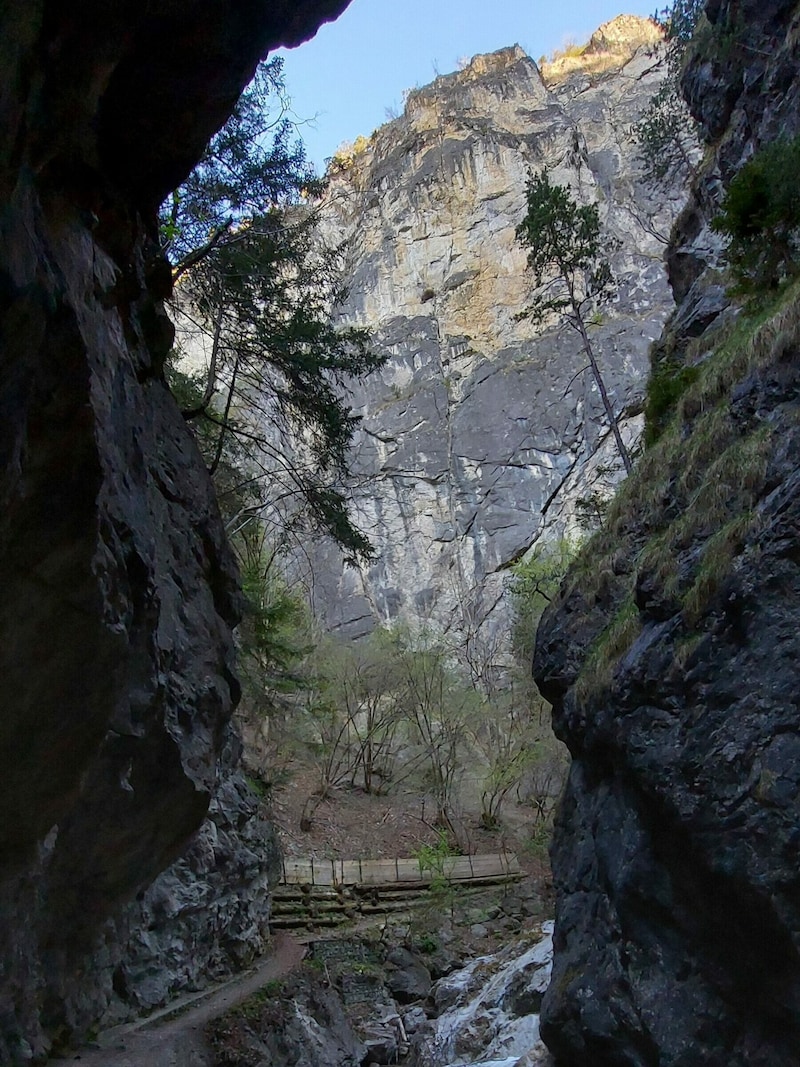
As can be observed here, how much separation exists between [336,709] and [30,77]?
26217 mm

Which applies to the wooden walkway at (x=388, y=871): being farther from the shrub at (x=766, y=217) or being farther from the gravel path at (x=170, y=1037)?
the shrub at (x=766, y=217)

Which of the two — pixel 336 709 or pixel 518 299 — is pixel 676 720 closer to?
pixel 336 709

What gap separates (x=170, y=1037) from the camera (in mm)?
9539

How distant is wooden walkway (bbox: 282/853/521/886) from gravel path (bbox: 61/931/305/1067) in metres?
8.45

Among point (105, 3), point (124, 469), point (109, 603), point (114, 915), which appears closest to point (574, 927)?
point (114, 915)

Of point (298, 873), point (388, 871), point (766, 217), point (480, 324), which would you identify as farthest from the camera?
point (480, 324)

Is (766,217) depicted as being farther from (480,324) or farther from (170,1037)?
(480,324)

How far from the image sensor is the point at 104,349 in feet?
23.5

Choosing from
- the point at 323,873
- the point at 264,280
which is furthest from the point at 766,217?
the point at 323,873

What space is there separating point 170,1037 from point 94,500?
719 centimetres

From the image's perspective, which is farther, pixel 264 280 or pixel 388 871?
pixel 388 871

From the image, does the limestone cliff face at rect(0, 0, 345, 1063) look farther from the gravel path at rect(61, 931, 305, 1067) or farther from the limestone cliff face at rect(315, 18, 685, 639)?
the limestone cliff face at rect(315, 18, 685, 639)

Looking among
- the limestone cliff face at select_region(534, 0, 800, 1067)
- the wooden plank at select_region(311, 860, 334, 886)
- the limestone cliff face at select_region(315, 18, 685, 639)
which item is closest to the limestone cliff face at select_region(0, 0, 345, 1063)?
the limestone cliff face at select_region(534, 0, 800, 1067)

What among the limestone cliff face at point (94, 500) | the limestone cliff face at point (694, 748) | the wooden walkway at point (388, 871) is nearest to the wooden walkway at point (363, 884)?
the wooden walkway at point (388, 871)
